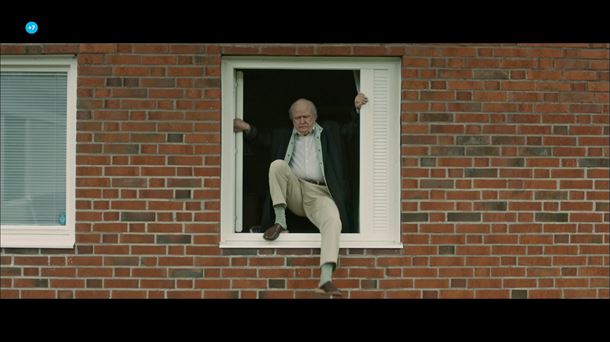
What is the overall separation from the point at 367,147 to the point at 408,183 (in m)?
0.40

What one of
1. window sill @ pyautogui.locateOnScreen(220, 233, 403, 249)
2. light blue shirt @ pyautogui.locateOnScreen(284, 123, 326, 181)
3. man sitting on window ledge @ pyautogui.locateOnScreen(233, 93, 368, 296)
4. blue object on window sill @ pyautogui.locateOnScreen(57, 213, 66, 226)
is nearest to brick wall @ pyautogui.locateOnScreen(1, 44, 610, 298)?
window sill @ pyautogui.locateOnScreen(220, 233, 403, 249)

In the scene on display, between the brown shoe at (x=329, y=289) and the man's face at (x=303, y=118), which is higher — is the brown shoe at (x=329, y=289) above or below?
below

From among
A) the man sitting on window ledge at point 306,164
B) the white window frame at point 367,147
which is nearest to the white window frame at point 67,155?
the white window frame at point 367,147

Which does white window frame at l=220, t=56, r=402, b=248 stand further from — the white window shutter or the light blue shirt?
the light blue shirt

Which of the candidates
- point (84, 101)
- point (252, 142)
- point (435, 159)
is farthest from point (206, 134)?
point (435, 159)

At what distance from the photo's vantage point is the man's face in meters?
5.52

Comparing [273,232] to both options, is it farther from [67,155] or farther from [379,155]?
[67,155]

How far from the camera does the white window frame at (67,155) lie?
5.35 meters

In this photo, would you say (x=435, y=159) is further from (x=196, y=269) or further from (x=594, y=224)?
(x=196, y=269)

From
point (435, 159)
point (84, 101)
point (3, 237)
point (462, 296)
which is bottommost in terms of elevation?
point (462, 296)

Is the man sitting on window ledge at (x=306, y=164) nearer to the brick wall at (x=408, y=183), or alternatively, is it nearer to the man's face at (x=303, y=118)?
the man's face at (x=303, y=118)

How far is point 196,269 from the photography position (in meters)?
5.29

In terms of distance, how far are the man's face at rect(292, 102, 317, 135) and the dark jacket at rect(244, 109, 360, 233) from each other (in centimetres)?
10

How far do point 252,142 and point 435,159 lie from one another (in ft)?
4.41
